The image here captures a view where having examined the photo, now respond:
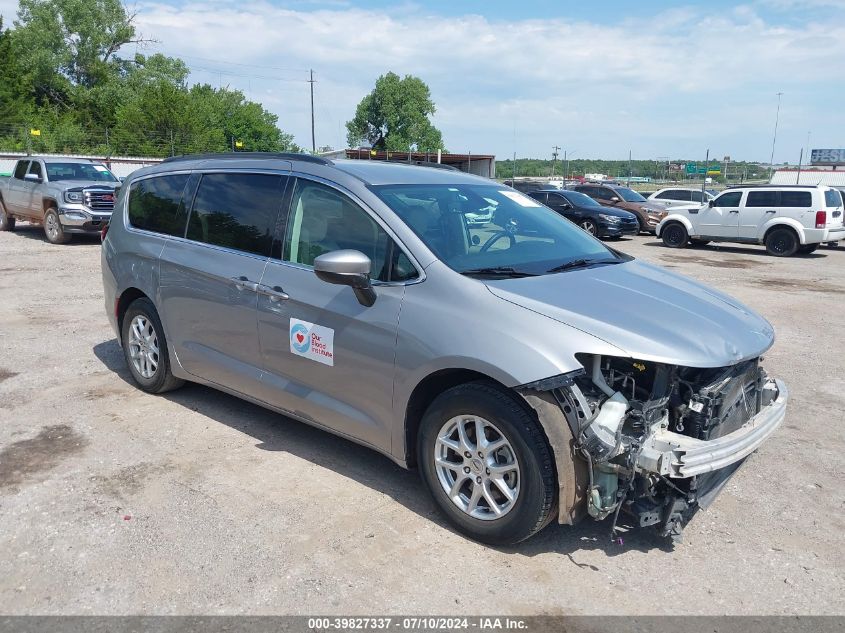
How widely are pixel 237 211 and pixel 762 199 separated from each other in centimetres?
1762

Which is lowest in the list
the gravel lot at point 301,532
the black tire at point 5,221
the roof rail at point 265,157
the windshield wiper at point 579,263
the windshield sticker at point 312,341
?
the gravel lot at point 301,532

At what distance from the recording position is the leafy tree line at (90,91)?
48531 millimetres

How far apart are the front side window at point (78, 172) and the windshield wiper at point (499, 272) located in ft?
49.8

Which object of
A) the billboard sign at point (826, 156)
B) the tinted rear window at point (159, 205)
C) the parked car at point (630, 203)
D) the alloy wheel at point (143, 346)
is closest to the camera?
the tinted rear window at point (159, 205)

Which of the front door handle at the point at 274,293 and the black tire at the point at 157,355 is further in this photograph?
Result: the black tire at the point at 157,355

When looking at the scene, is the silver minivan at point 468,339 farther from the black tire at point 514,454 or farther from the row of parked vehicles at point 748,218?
the row of parked vehicles at point 748,218

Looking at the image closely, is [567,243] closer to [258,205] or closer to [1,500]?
[258,205]

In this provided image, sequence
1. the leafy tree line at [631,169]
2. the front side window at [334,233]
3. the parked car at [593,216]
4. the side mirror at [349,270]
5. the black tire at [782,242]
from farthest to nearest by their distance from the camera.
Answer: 1. the leafy tree line at [631,169]
2. the parked car at [593,216]
3. the black tire at [782,242]
4. the front side window at [334,233]
5. the side mirror at [349,270]

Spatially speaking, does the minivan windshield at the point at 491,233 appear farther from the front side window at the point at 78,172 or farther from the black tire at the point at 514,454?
the front side window at the point at 78,172

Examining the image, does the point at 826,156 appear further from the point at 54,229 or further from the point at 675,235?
the point at 54,229

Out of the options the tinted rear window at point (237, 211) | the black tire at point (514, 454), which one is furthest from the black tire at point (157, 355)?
the black tire at point (514, 454)

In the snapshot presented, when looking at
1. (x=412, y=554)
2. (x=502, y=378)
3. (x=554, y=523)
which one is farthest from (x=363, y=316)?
(x=554, y=523)

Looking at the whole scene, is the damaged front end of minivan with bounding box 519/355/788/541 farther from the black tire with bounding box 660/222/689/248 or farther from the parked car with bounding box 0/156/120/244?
the black tire with bounding box 660/222/689/248

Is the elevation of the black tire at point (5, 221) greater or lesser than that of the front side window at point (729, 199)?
lesser
